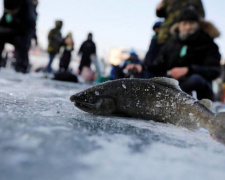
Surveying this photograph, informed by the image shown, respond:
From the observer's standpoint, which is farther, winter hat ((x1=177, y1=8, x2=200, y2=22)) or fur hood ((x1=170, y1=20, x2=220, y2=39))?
fur hood ((x1=170, y1=20, x2=220, y2=39))

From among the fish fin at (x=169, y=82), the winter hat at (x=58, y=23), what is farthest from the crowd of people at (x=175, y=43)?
the winter hat at (x=58, y=23)

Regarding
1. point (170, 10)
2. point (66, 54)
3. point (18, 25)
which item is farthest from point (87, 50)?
point (170, 10)

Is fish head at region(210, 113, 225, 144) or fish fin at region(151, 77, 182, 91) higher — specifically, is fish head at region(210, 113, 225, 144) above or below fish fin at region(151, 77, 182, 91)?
below

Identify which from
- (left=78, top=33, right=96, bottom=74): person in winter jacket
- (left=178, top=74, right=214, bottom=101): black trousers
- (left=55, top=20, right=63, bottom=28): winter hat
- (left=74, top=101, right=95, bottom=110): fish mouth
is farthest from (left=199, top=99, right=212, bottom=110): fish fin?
(left=55, top=20, right=63, bottom=28): winter hat

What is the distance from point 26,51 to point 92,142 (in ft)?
19.3

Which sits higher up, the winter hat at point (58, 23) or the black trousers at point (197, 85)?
the winter hat at point (58, 23)

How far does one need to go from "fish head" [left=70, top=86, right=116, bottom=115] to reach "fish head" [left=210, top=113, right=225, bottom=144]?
0.67 meters

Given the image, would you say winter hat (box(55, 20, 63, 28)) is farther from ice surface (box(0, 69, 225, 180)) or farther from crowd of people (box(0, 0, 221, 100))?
ice surface (box(0, 69, 225, 180))

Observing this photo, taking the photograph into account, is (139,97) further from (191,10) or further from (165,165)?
(191,10)

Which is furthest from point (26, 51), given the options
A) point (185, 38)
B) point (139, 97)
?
point (139, 97)

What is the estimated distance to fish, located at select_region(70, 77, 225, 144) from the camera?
1718 mm

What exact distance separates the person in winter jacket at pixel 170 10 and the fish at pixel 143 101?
129 inches

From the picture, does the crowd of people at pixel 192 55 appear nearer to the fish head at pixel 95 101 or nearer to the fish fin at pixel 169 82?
the fish fin at pixel 169 82

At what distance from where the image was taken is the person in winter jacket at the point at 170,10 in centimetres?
464
